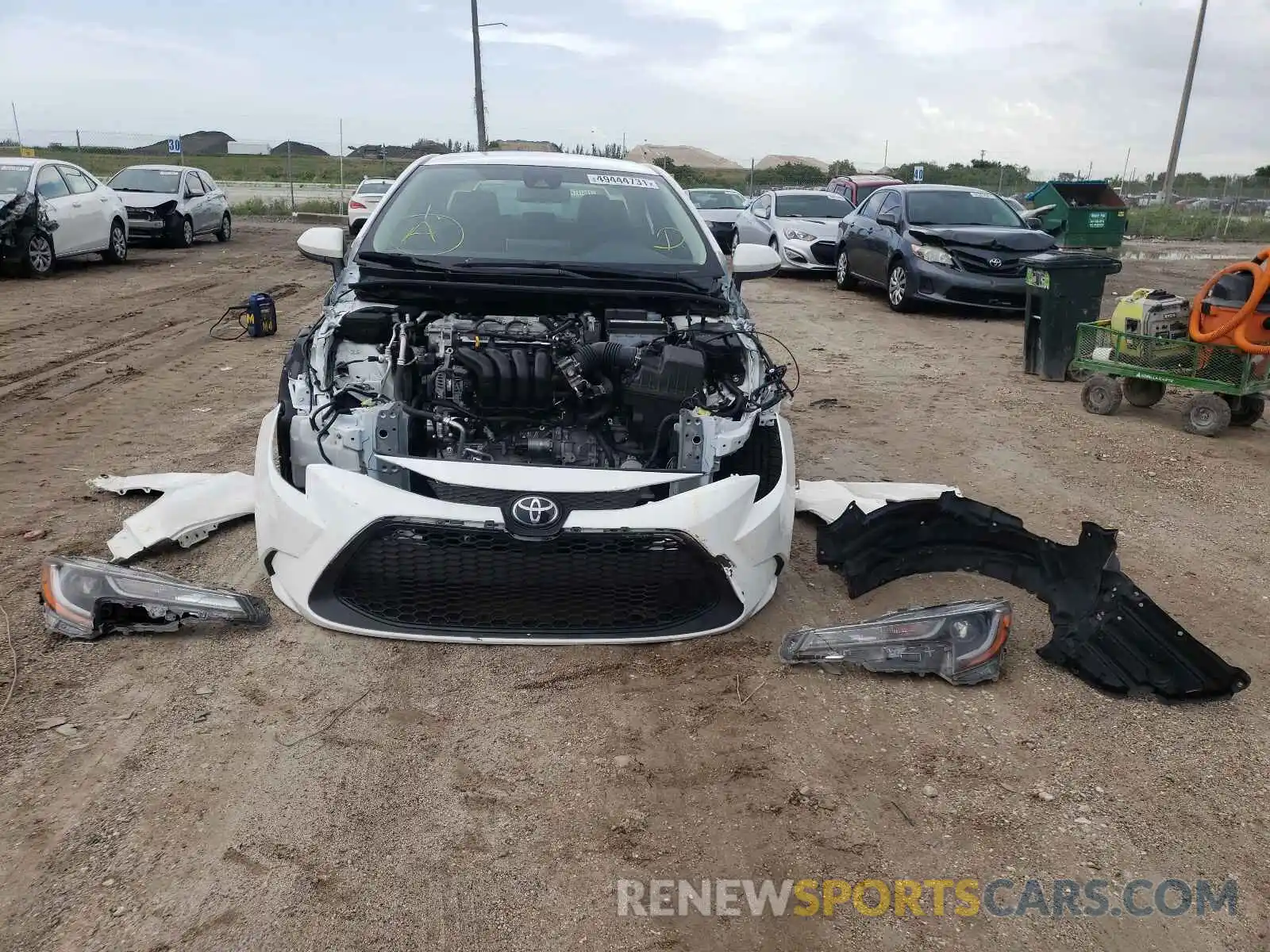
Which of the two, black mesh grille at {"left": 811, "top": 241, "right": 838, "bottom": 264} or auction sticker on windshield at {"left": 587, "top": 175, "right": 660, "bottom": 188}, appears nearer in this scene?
auction sticker on windshield at {"left": 587, "top": 175, "right": 660, "bottom": 188}

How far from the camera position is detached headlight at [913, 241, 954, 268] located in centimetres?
1222

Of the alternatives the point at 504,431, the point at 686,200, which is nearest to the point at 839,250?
the point at 686,200

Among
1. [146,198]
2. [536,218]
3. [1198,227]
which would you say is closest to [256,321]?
[536,218]

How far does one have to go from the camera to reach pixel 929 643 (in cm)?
355

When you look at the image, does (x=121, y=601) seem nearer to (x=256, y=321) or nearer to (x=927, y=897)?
(x=927, y=897)

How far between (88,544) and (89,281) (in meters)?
11.4

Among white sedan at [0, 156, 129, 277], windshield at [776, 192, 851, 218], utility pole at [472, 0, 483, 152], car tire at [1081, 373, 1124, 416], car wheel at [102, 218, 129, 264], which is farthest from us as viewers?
utility pole at [472, 0, 483, 152]

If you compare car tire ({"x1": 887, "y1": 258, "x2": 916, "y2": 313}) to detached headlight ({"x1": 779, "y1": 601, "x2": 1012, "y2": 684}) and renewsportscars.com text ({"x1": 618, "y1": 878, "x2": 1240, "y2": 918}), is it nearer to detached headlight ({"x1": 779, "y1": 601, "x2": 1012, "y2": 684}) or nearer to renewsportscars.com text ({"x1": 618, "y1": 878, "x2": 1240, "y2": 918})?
detached headlight ({"x1": 779, "y1": 601, "x2": 1012, "y2": 684})

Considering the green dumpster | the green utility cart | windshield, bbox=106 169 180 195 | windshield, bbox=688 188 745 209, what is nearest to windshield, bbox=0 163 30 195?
windshield, bbox=106 169 180 195

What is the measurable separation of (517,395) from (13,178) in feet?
43.3

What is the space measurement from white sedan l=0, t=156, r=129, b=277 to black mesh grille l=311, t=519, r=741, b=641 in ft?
Result: 41.6

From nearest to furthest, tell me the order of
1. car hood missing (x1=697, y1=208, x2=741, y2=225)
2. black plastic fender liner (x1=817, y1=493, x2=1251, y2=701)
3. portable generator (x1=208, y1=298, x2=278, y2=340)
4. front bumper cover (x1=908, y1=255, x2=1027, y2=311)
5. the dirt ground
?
the dirt ground, black plastic fender liner (x1=817, y1=493, x2=1251, y2=701), portable generator (x1=208, y1=298, x2=278, y2=340), front bumper cover (x1=908, y1=255, x2=1027, y2=311), car hood missing (x1=697, y1=208, x2=741, y2=225)

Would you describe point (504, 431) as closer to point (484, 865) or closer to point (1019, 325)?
point (484, 865)

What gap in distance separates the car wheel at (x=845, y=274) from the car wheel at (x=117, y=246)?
37.0 feet
